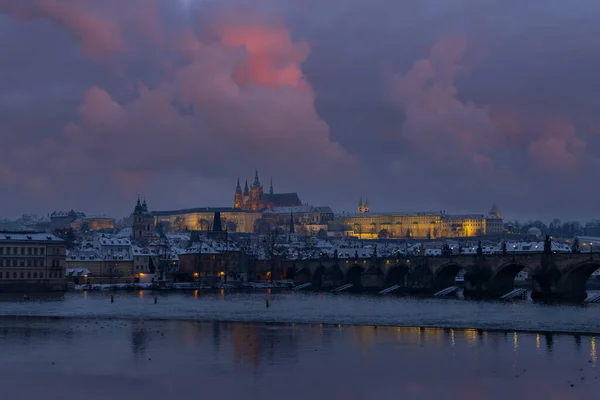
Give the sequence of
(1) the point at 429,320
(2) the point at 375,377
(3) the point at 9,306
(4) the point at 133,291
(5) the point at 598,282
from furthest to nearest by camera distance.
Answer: (5) the point at 598,282 < (4) the point at 133,291 < (3) the point at 9,306 < (1) the point at 429,320 < (2) the point at 375,377

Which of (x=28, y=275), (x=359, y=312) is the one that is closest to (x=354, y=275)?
(x=28, y=275)

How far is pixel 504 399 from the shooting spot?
36.0 m

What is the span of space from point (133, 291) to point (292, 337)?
86.0 m

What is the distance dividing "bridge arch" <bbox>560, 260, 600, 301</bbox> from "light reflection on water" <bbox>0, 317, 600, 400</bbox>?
162 ft

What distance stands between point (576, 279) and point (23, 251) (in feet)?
241

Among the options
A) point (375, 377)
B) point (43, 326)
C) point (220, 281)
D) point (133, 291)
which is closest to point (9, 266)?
point (133, 291)

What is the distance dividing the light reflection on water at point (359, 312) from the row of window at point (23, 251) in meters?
22.5

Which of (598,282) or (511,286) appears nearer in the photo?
(511,286)

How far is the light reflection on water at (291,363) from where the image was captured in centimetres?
3744

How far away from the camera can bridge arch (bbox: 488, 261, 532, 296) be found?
122m

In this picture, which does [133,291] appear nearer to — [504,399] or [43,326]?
[43,326]

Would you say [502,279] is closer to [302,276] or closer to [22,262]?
[302,276]

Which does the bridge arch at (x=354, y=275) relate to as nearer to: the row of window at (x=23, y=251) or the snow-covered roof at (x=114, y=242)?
the snow-covered roof at (x=114, y=242)

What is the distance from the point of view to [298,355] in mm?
48031
